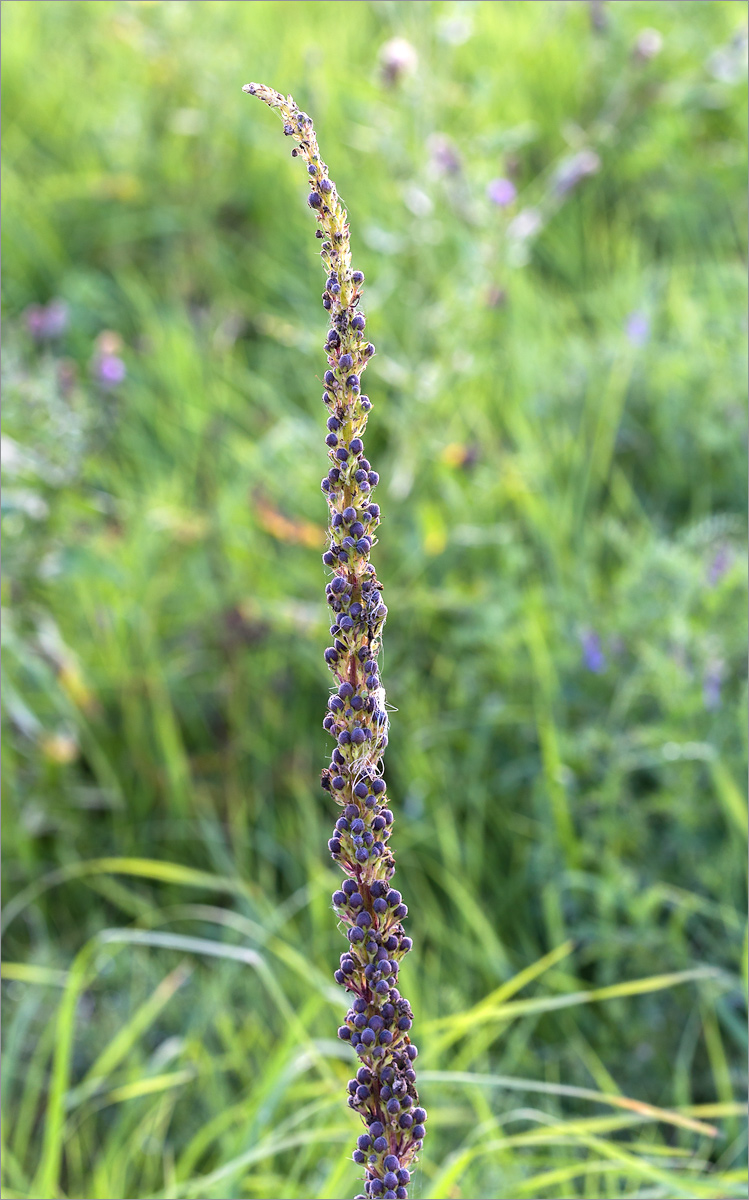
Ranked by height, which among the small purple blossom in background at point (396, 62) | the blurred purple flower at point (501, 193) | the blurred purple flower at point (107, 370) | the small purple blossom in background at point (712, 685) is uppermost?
the small purple blossom in background at point (396, 62)

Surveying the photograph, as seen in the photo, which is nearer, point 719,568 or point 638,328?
point 719,568

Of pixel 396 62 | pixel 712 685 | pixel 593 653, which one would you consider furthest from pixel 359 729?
pixel 396 62

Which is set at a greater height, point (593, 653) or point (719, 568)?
point (719, 568)

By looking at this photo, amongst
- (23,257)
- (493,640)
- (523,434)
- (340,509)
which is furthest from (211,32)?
(340,509)

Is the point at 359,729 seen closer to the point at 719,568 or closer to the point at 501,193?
the point at 719,568

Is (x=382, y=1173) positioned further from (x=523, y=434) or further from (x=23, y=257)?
(x=23, y=257)

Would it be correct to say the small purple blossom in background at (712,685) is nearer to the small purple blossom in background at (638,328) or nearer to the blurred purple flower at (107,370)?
the small purple blossom in background at (638,328)

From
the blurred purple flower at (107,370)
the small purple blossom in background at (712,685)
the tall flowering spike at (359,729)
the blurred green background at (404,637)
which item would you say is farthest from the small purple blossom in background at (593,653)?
the tall flowering spike at (359,729)
